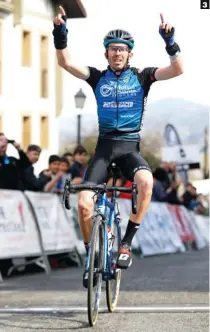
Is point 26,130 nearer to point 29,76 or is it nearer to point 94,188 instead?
point 29,76

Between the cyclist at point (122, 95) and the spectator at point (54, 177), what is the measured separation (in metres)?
7.66

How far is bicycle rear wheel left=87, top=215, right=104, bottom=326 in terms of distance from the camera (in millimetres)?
9492

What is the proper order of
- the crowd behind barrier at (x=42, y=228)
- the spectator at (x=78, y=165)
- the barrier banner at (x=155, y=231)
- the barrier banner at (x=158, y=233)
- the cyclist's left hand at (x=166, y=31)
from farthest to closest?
the barrier banner at (x=158, y=233) → the barrier banner at (x=155, y=231) → the spectator at (x=78, y=165) → the crowd behind barrier at (x=42, y=228) → the cyclist's left hand at (x=166, y=31)

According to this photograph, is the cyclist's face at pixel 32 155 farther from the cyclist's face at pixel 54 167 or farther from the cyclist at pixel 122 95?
the cyclist at pixel 122 95

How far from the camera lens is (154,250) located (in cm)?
2391

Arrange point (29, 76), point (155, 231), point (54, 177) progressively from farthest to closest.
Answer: point (29, 76)
point (155, 231)
point (54, 177)

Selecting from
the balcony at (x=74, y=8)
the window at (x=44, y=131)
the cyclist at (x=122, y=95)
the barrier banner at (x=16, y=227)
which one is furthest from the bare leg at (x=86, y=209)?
the window at (x=44, y=131)

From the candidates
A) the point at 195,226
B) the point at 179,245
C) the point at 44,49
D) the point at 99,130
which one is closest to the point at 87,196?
the point at 99,130

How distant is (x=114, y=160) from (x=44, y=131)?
4761cm

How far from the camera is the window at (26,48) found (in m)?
54.3

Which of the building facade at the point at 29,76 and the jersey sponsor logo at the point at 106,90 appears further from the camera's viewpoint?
the building facade at the point at 29,76

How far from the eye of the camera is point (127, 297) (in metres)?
12.5

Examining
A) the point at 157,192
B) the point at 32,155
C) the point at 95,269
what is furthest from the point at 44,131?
the point at 95,269

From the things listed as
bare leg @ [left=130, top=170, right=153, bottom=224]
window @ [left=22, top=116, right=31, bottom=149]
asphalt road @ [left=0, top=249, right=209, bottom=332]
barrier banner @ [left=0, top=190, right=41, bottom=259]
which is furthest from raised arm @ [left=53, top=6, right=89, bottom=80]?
window @ [left=22, top=116, right=31, bottom=149]
